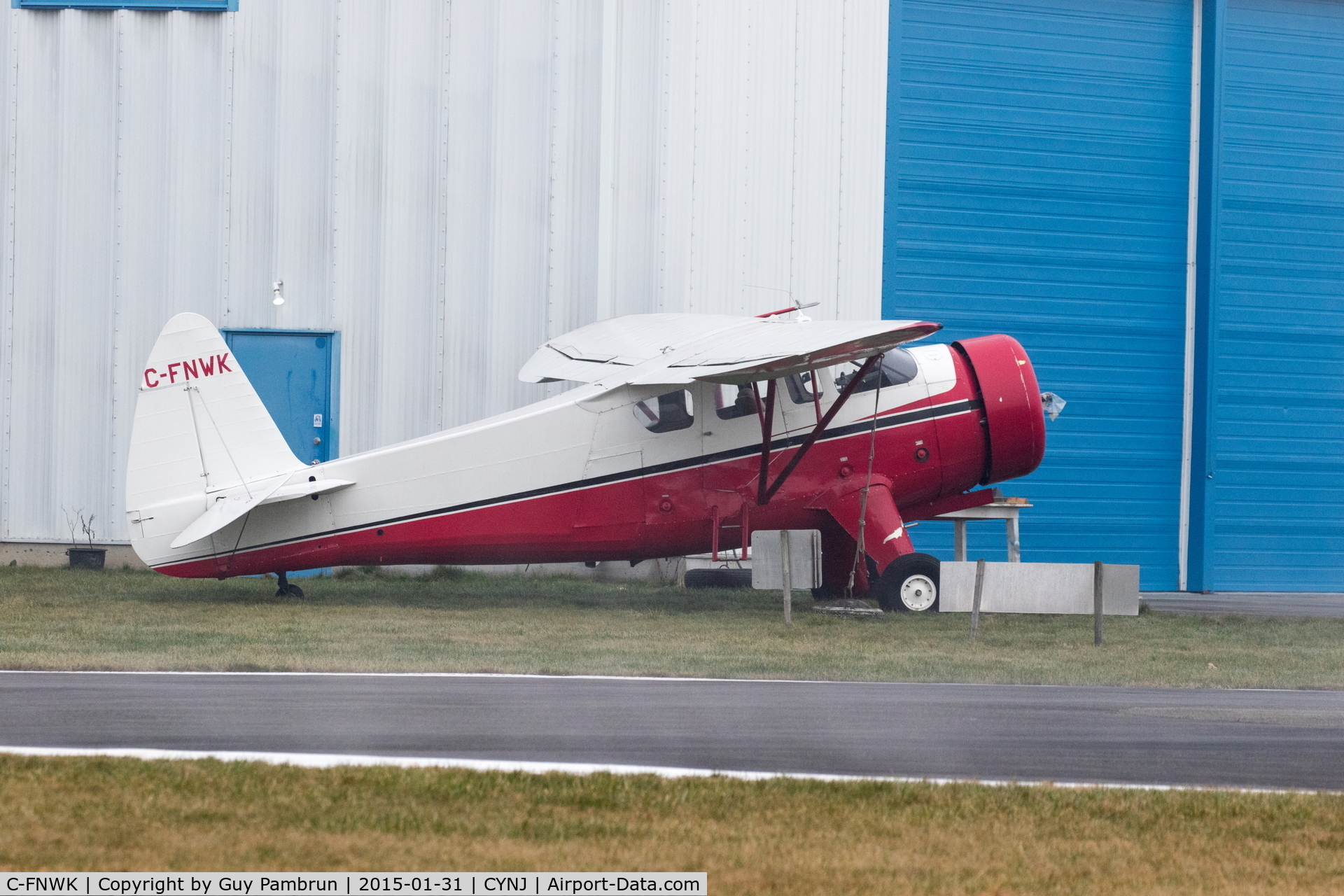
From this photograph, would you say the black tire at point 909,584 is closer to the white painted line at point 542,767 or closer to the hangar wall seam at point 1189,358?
the white painted line at point 542,767

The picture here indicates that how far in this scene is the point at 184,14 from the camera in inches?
776

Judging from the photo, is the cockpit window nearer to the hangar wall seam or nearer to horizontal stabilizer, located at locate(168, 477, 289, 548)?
horizontal stabilizer, located at locate(168, 477, 289, 548)

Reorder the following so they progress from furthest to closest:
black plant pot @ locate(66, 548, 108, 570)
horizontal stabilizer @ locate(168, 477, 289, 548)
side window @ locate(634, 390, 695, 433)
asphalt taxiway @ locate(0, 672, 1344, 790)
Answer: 1. black plant pot @ locate(66, 548, 108, 570)
2. side window @ locate(634, 390, 695, 433)
3. horizontal stabilizer @ locate(168, 477, 289, 548)
4. asphalt taxiway @ locate(0, 672, 1344, 790)

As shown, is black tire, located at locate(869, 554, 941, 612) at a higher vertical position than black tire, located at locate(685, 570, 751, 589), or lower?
higher

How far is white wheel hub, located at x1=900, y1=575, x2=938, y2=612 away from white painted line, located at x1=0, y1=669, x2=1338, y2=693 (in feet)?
14.5

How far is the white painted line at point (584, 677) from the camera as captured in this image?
348 inches

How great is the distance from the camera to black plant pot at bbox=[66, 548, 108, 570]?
19.1m

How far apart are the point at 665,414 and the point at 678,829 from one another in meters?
9.68

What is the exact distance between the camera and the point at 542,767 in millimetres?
5781

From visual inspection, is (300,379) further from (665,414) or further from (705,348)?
(705,348)

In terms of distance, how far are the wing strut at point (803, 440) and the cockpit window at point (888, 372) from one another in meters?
0.18

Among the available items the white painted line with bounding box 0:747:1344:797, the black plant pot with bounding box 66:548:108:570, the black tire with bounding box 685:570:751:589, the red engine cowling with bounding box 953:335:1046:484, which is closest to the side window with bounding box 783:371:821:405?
the red engine cowling with bounding box 953:335:1046:484

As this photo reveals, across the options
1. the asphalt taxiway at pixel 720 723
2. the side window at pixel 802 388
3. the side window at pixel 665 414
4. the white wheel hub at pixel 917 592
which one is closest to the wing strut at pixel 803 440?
the side window at pixel 802 388
